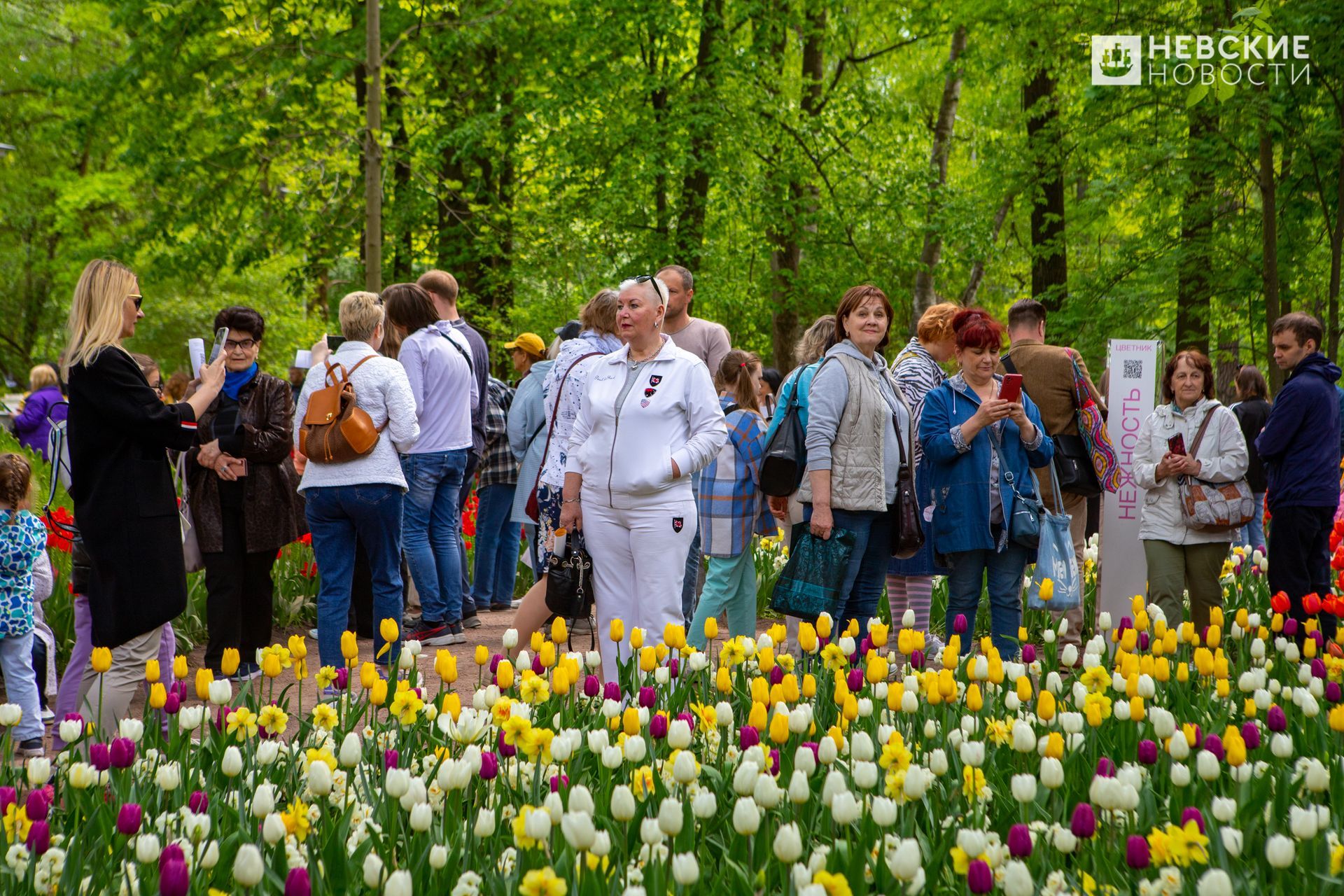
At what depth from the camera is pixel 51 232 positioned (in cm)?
2092

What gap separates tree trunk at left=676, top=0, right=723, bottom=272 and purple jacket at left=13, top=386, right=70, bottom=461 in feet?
25.9

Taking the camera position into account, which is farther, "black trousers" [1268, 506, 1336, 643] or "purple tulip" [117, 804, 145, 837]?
"black trousers" [1268, 506, 1336, 643]

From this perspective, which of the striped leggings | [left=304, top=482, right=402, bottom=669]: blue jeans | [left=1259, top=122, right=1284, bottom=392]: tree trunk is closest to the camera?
[left=304, top=482, right=402, bottom=669]: blue jeans

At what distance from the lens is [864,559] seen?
5.75 meters

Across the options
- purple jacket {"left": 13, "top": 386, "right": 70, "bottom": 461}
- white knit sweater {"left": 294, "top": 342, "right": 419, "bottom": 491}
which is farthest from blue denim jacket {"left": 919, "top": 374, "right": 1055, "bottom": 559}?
purple jacket {"left": 13, "top": 386, "right": 70, "bottom": 461}

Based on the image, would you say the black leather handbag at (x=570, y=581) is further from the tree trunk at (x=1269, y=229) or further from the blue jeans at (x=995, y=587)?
the tree trunk at (x=1269, y=229)

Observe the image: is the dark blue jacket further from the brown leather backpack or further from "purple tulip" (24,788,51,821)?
"purple tulip" (24,788,51,821)

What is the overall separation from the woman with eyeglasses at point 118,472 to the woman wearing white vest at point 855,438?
2.51m

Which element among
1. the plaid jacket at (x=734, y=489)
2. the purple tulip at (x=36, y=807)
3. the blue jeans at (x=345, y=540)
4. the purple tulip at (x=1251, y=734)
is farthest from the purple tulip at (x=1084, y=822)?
the blue jeans at (x=345, y=540)

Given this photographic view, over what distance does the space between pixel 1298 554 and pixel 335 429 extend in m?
4.82

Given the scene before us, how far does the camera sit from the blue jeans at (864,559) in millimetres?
5539

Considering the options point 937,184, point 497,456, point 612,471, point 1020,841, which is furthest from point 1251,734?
point 937,184

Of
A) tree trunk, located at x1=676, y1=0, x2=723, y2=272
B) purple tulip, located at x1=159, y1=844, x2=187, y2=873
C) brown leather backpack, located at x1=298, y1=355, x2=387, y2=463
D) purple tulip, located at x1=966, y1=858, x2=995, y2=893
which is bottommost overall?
purple tulip, located at x1=966, y1=858, x2=995, y2=893

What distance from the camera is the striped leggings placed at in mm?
6562
